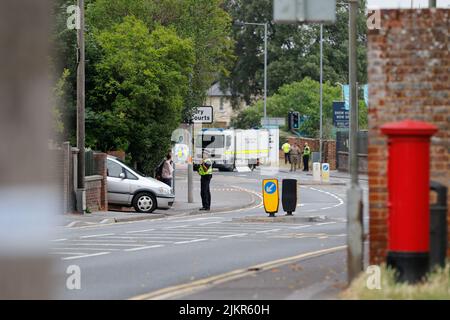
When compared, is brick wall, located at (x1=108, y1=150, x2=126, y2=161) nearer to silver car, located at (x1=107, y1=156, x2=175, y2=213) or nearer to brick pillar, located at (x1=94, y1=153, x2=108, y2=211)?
silver car, located at (x1=107, y1=156, x2=175, y2=213)

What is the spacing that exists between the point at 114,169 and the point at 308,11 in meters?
24.3

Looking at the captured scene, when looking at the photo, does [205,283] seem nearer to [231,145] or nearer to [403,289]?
[403,289]

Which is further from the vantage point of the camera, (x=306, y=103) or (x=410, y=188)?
(x=306, y=103)

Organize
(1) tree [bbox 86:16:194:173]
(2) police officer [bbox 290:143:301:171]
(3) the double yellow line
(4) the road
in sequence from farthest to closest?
1. (2) police officer [bbox 290:143:301:171]
2. (1) tree [bbox 86:16:194:173]
3. (4) the road
4. (3) the double yellow line

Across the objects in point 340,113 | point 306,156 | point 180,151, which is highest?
point 340,113

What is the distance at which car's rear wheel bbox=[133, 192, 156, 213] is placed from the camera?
34219mm

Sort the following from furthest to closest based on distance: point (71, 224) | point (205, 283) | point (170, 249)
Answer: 1. point (71, 224)
2. point (170, 249)
3. point (205, 283)

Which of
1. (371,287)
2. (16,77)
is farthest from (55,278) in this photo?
(371,287)

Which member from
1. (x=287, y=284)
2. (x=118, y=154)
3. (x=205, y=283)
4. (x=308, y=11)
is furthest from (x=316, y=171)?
(x=308, y=11)

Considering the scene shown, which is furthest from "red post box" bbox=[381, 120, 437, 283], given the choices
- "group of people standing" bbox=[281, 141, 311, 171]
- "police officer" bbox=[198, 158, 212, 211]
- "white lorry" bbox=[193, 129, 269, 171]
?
"white lorry" bbox=[193, 129, 269, 171]

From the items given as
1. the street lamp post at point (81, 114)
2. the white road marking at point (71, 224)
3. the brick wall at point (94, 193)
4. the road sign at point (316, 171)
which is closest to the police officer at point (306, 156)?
the road sign at point (316, 171)

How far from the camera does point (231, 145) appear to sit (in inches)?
2906

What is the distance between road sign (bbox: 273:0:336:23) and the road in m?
3.20
